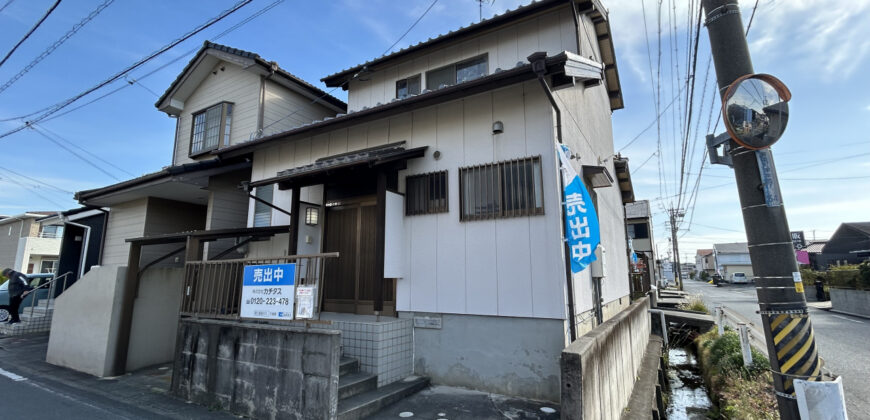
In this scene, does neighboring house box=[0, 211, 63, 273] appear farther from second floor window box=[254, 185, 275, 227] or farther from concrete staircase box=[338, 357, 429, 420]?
concrete staircase box=[338, 357, 429, 420]

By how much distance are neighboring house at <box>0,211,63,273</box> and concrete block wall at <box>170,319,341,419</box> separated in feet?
89.5

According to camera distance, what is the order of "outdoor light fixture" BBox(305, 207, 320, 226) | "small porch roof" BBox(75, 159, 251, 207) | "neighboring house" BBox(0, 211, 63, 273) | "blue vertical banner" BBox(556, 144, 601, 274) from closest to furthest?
"blue vertical banner" BBox(556, 144, 601, 274)
"outdoor light fixture" BBox(305, 207, 320, 226)
"small porch roof" BBox(75, 159, 251, 207)
"neighboring house" BBox(0, 211, 63, 273)

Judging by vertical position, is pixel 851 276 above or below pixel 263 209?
below

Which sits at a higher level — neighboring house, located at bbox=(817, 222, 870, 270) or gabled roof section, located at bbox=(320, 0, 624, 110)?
gabled roof section, located at bbox=(320, 0, 624, 110)

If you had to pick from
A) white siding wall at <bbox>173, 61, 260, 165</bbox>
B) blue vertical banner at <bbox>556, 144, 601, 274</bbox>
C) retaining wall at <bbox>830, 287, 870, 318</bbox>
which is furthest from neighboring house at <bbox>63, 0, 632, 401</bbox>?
retaining wall at <bbox>830, 287, 870, 318</bbox>

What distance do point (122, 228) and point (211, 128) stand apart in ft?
14.4

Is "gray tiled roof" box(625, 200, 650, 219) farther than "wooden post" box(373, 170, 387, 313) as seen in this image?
Yes

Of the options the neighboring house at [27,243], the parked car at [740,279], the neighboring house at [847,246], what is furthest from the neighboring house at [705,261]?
the neighboring house at [27,243]

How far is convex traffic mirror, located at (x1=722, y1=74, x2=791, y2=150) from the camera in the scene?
10.2 ft

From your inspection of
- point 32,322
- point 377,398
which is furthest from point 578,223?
point 32,322

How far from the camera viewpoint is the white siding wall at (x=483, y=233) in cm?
518

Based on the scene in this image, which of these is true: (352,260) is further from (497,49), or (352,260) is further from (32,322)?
(32,322)

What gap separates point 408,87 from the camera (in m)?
8.62

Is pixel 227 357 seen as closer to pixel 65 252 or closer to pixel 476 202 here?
pixel 476 202
